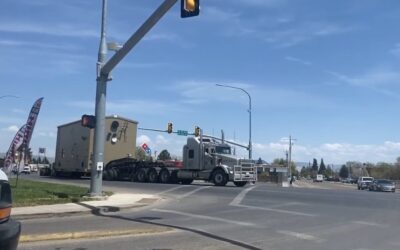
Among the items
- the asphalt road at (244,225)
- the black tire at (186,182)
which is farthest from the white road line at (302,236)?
the black tire at (186,182)

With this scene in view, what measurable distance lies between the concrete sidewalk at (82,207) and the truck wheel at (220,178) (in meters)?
14.2

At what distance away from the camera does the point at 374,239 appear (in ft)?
41.6

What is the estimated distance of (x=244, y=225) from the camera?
14.4 meters

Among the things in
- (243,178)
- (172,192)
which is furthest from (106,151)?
(172,192)

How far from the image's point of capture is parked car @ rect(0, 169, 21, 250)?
620 centimetres

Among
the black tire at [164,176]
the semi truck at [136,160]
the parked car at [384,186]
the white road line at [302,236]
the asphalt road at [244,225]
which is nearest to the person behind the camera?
the asphalt road at [244,225]

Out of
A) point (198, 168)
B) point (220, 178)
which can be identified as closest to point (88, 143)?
point (198, 168)

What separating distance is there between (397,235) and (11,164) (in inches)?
636

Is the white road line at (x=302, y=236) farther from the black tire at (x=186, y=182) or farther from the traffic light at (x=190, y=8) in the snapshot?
the black tire at (x=186, y=182)

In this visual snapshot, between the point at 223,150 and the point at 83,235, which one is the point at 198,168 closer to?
the point at 223,150

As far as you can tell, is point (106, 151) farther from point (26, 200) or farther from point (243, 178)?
point (26, 200)

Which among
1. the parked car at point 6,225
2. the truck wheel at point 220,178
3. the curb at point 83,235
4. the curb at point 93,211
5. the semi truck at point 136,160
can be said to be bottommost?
the curb at point 83,235

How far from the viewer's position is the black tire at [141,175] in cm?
4069

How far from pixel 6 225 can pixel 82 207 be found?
11337 millimetres
